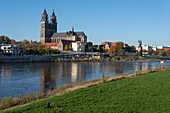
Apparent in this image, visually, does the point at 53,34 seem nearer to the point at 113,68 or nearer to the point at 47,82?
the point at 113,68

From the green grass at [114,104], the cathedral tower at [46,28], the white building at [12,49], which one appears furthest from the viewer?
the cathedral tower at [46,28]

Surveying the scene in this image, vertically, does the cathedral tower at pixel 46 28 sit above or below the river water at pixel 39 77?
above

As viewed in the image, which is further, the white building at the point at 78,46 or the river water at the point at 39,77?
the white building at the point at 78,46

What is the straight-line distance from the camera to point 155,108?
29.4ft

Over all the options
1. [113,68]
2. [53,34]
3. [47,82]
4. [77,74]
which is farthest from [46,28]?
[47,82]

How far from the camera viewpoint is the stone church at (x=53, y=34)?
151 m

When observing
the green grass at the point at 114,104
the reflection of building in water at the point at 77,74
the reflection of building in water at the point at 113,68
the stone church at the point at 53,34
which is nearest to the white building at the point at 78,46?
the stone church at the point at 53,34

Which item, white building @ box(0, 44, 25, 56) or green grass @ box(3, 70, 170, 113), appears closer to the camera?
green grass @ box(3, 70, 170, 113)

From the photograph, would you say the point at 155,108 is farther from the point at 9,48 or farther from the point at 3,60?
the point at 9,48

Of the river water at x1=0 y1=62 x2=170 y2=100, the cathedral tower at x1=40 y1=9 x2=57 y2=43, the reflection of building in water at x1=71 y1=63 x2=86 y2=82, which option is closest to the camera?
the river water at x1=0 y1=62 x2=170 y2=100

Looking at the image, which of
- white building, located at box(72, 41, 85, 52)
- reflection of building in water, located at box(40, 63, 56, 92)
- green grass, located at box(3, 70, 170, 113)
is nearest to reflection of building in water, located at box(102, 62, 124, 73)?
reflection of building in water, located at box(40, 63, 56, 92)

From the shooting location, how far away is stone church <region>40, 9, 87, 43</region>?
15085 cm

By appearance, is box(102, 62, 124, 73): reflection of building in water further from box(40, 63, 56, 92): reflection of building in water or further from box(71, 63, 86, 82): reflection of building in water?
box(40, 63, 56, 92): reflection of building in water

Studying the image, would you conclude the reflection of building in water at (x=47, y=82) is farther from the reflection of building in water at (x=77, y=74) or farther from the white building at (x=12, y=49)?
the white building at (x=12, y=49)
